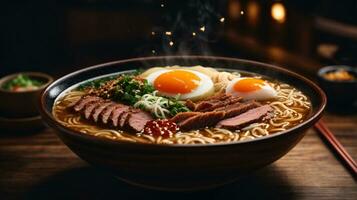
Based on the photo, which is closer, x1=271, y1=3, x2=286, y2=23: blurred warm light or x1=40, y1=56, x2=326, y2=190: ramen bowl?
x1=40, y1=56, x2=326, y2=190: ramen bowl

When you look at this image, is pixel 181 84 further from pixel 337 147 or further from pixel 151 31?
pixel 151 31

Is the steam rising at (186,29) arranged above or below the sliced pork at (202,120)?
below

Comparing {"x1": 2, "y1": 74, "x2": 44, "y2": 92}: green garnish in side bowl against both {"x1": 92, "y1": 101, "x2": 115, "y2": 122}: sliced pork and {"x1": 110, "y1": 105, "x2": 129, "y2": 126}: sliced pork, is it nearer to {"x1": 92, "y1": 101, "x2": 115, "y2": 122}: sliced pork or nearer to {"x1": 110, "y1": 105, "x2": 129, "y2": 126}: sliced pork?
{"x1": 92, "y1": 101, "x2": 115, "y2": 122}: sliced pork

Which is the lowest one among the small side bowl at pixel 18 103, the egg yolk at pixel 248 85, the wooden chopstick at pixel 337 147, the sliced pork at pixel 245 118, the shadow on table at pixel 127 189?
the wooden chopstick at pixel 337 147

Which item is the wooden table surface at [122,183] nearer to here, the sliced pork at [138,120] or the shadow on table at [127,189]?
the shadow on table at [127,189]

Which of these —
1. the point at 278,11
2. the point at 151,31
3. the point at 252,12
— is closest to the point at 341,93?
the point at 278,11

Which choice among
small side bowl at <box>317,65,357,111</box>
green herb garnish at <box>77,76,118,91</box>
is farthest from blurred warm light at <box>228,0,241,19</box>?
green herb garnish at <box>77,76,118,91</box>

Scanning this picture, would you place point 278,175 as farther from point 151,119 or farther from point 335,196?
point 151,119

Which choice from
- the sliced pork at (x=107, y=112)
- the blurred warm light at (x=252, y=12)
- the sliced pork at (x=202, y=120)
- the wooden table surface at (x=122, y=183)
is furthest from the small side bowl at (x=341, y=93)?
the blurred warm light at (x=252, y=12)
